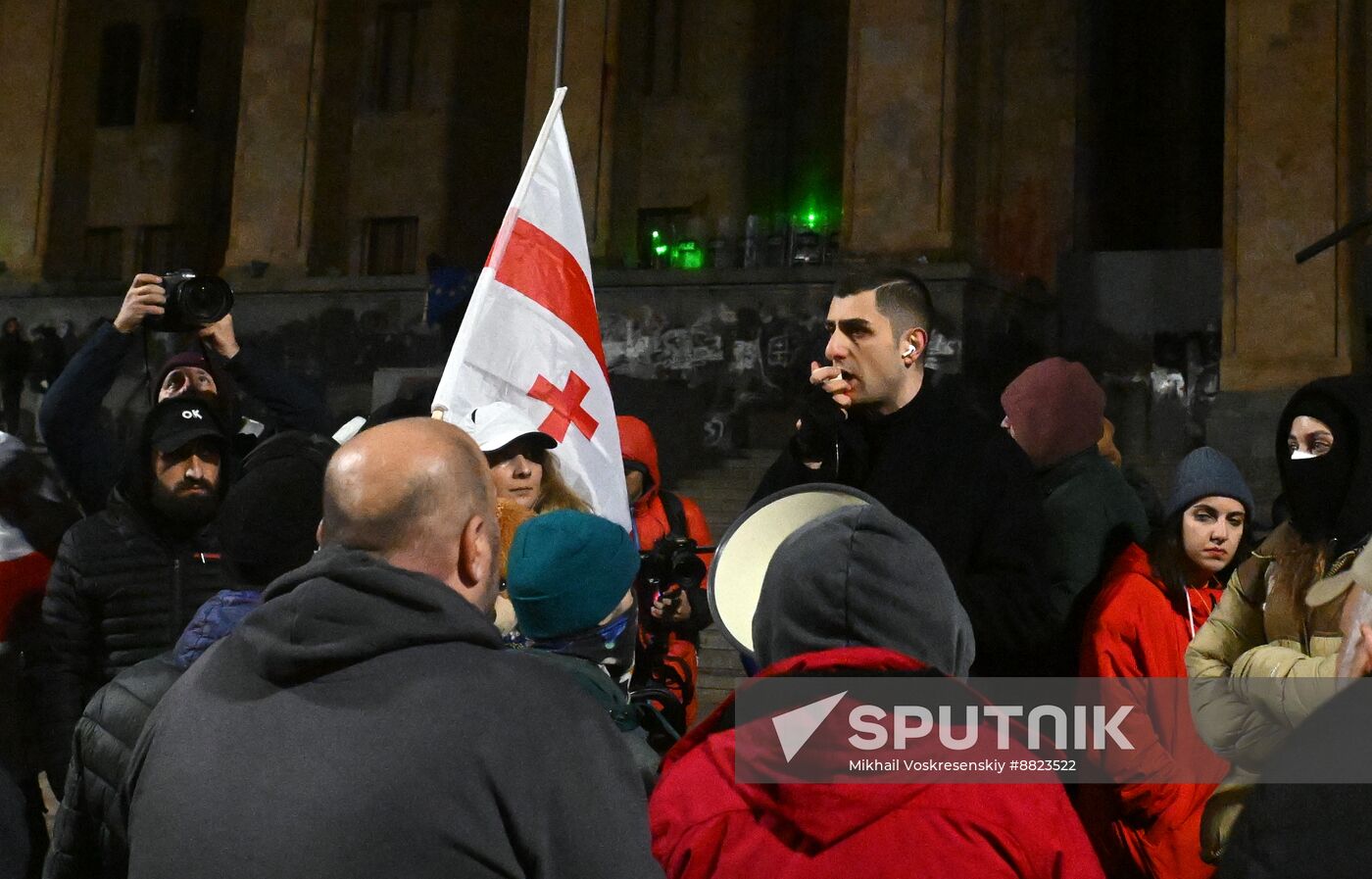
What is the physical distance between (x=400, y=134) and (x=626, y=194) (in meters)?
4.95

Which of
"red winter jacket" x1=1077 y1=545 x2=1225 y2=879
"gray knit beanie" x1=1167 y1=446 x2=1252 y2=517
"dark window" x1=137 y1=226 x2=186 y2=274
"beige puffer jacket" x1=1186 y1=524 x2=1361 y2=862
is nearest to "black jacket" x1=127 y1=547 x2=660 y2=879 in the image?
"beige puffer jacket" x1=1186 y1=524 x2=1361 y2=862

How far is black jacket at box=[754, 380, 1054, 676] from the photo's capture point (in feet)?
11.9

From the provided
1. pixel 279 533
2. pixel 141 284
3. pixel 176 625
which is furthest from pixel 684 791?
pixel 141 284

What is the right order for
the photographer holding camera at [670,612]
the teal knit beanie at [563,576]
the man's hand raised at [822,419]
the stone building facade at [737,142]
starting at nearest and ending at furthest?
the teal knit beanie at [563,576] < the man's hand raised at [822,419] < the photographer holding camera at [670,612] < the stone building facade at [737,142]

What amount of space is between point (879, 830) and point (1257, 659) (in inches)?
59.6

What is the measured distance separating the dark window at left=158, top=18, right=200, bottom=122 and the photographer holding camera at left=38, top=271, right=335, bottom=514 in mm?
24026

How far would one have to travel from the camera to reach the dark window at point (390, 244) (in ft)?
83.1

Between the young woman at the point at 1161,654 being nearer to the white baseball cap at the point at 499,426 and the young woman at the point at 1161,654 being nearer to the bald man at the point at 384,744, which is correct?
the white baseball cap at the point at 499,426

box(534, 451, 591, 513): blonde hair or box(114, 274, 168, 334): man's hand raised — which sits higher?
box(114, 274, 168, 334): man's hand raised

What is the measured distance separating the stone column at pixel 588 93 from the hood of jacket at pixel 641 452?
13892mm

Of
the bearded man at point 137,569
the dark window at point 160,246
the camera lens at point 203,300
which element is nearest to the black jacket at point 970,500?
the bearded man at point 137,569

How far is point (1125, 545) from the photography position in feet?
14.7

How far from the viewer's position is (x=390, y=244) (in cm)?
2559

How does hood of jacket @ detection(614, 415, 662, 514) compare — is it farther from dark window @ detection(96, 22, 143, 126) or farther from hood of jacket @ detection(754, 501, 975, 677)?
dark window @ detection(96, 22, 143, 126)
